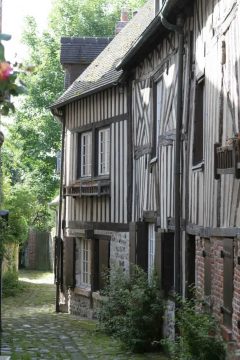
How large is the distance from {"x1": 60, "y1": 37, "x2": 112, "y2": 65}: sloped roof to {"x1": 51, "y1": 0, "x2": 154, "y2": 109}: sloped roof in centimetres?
64

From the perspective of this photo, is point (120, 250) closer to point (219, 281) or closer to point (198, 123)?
point (198, 123)

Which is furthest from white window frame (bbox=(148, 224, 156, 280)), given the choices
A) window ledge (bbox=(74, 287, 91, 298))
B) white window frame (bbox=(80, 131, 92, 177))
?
white window frame (bbox=(80, 131, 92, 177))

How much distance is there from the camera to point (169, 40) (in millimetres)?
11945

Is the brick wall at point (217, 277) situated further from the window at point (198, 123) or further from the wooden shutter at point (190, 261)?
the window at point (198, 123)

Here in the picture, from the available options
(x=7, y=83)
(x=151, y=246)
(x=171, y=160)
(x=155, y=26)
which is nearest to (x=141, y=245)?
(x=151, y=246)

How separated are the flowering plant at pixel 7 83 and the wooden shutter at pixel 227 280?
434cm

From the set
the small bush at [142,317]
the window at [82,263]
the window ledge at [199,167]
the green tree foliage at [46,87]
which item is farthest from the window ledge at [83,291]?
the green tree foliage at [46,87]

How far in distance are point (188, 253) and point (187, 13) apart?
3.43 metres

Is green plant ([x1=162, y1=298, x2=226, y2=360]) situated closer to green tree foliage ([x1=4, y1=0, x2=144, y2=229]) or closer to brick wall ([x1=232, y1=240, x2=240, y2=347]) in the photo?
brick wall ([x1=232, y1=240, x2=240, y2=347])

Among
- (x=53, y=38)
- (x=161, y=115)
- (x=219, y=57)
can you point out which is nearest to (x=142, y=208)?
(x=161, y=115)

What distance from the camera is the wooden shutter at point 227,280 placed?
7953mm

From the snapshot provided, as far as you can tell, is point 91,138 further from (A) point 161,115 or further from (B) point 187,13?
(B) point 187,13

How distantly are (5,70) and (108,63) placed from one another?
14058 millimetres

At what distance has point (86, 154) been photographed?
17359 mm
